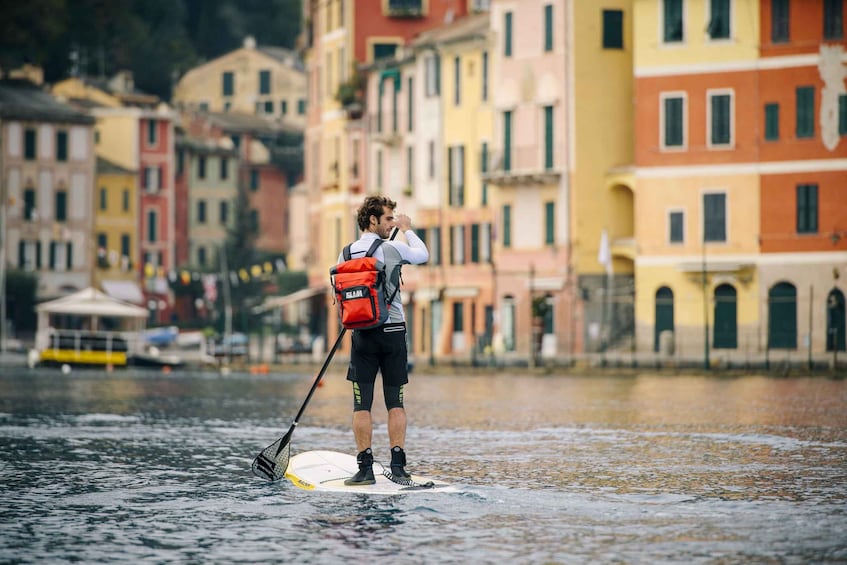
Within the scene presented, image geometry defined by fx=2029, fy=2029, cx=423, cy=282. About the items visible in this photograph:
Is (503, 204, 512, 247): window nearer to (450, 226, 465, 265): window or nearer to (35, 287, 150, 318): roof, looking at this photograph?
(450, 226, 465, 265): window

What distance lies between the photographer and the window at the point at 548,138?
7144 cm

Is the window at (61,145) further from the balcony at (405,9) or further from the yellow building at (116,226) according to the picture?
the balcony at (405,9)

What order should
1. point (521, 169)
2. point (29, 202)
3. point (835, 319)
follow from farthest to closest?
point (29, 202), point (521, 169), point (835, 319)

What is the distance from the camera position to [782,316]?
6175 centimetres

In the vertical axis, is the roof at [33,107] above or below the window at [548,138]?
above

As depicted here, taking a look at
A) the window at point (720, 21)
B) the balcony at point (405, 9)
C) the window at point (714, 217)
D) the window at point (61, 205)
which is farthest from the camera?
the window at point (61, 205)

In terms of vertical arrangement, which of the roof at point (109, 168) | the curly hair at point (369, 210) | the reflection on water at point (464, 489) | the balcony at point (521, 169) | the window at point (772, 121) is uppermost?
the roof at point (109, 168)

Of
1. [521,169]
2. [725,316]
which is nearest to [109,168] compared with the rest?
[521,169]

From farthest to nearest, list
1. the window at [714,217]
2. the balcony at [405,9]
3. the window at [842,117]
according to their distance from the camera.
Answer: the balcony at [405,9], the window at [714,217], the window at [842,117]

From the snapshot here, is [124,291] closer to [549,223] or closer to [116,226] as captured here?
[116,226]

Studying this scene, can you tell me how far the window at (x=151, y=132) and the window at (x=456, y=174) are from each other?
41599mm

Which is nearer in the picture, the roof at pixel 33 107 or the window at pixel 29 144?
the roof at pixel 33 107

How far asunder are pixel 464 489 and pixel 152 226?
106 metres

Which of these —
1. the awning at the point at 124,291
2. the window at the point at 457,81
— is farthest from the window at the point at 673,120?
the awning at the point at 124,291
